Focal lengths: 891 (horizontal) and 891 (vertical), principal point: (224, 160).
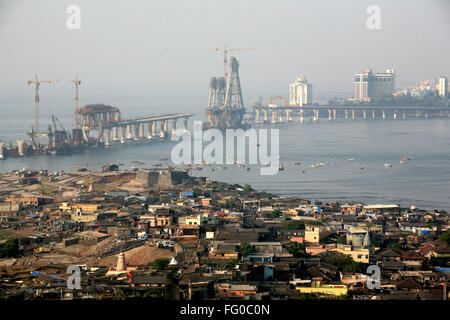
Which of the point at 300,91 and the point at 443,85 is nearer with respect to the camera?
the point at 443,85

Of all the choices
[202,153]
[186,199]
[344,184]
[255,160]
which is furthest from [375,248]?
[202,153]

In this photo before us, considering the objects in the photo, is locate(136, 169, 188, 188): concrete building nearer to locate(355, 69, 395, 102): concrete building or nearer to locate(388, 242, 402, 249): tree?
locate(388, 242, 402, 249): tree

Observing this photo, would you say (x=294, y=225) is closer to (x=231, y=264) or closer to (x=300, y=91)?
(x=231, y=264)

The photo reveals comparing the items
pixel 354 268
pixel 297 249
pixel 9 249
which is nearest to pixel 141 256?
pixel 9 249

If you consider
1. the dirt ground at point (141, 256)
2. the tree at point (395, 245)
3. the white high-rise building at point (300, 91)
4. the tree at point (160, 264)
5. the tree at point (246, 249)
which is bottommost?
the tree at point (395, 245)

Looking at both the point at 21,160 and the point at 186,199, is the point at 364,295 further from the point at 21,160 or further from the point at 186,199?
the point at 21,160

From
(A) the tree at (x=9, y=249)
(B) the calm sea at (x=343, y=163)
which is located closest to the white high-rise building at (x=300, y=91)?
(B) the calm sea at (x=343, y=163)

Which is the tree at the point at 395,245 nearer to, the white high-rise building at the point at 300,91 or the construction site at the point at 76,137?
the construction site at the point at 76,137

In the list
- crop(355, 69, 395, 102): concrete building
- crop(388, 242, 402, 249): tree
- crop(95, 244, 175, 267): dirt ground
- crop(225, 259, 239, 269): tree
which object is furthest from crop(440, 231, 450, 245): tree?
crop(355, 69, 395, 102): concrete building
